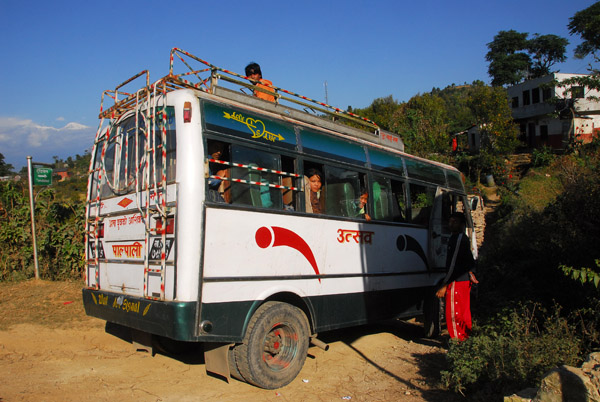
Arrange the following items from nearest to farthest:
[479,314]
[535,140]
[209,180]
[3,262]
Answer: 1. [209,180]
2. [479,314]
3. [3,262]
4. [535,140]

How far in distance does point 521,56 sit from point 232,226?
2366 inches

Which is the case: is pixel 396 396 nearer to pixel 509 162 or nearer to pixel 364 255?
pixel 364 255

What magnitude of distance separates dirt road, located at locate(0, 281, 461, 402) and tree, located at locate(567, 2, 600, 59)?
27.3 meters

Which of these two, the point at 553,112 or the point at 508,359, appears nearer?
the point at 508,359

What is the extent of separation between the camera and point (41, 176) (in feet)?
29.7

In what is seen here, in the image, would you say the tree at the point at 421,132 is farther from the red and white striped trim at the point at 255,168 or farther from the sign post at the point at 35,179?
the red and white striped trim at the point at 255,168

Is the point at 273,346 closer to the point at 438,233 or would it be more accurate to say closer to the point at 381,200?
the point at 381,200

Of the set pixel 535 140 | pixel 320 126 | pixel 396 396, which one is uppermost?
pixel 535 140

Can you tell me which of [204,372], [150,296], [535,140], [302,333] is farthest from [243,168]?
[535,140]

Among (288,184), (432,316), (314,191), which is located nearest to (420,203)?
(432,316)

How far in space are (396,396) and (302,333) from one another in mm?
1219

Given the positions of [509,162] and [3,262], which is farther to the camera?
[509,162]

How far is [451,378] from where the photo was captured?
491 centimetres

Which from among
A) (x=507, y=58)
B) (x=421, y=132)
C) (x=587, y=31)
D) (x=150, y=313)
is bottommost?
(x=150, y=313)
